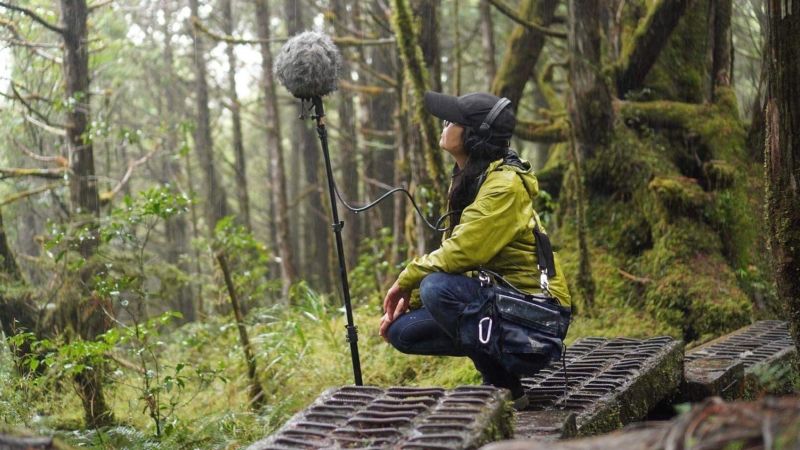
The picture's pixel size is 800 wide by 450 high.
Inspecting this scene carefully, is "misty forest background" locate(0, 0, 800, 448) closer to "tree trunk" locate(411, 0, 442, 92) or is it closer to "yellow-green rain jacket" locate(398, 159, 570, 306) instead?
"tree trunk" locate(411, 0, 442, 92)

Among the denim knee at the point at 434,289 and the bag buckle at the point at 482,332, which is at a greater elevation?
the denim knee at the point at 434,289

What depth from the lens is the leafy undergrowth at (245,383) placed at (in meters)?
6.57

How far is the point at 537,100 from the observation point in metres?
19.8

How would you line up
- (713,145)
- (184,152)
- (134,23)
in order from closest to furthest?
(713,145) → (184,152) → (134,23)

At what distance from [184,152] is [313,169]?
10.5 m

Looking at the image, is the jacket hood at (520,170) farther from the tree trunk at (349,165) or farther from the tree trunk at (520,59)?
the tree trunk at (349,165)

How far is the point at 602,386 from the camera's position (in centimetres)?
493

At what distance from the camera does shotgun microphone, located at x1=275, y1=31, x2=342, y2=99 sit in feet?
17.2

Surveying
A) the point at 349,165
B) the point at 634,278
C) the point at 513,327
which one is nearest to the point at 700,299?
the point at 634,278

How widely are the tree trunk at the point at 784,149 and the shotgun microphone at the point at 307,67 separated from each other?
263 cm

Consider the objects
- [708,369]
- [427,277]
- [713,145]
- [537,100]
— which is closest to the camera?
[427,277]

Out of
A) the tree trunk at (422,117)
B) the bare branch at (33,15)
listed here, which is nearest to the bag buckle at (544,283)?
the tree trunk at (422,117)

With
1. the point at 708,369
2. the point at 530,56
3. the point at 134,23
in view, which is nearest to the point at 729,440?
the point at 708,369

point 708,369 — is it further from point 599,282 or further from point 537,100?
point 537,100
